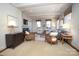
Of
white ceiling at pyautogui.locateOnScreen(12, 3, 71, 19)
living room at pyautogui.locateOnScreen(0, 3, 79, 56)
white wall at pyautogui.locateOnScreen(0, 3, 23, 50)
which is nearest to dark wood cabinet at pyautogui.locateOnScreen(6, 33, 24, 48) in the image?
living room at pyautogui.locateOnScreen(0, 3, 79, 56)

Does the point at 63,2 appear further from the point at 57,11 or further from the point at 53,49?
the point at 53,49

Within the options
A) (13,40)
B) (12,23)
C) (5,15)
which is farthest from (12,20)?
(13,40)

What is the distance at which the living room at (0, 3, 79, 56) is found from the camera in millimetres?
2658

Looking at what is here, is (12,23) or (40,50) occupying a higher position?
(12,23)

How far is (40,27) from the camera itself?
2.79m

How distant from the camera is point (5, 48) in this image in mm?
2611

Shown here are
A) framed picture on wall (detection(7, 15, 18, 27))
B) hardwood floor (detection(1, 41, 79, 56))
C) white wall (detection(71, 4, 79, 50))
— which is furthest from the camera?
framed picture on wall (detection(7, 15, 18, 27))

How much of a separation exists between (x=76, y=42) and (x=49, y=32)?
832mm

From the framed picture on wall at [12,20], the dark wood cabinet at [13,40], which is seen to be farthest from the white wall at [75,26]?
the framed picture on wall at [12,20]

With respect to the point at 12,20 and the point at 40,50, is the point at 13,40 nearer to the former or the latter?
the point at 12,20

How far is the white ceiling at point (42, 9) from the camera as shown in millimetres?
2645

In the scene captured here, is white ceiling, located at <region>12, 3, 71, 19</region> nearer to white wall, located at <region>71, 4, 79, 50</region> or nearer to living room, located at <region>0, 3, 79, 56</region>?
living room, located at <region>0, 3, 79, 56</region>

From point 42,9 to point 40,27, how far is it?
53cm

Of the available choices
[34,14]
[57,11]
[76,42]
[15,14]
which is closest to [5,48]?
[15,14]
